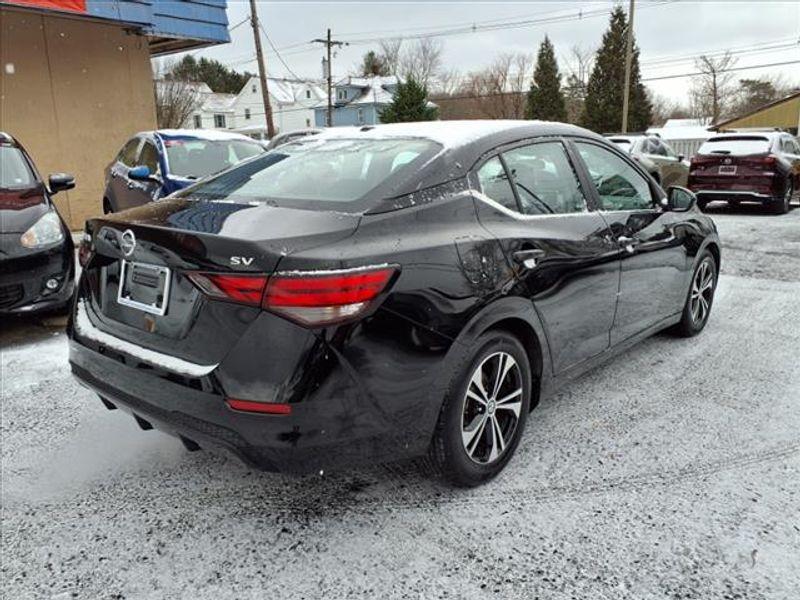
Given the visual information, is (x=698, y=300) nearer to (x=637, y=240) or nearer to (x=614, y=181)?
(x=637, y=240)

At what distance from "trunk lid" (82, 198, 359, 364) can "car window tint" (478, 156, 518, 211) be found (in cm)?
74

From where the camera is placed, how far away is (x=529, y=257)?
9.41 feet

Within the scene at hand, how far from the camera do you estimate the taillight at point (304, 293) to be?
2105mm

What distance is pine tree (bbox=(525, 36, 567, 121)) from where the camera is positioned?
47688mm

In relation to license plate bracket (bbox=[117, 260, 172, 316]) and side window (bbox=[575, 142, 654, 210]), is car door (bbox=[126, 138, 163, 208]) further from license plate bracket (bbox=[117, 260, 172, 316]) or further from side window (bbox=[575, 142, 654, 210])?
side window (bbox=[575, 142, 654, 210])

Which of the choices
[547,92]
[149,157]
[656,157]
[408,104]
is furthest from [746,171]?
[547,92]

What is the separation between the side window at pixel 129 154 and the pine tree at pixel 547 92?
1656 inches

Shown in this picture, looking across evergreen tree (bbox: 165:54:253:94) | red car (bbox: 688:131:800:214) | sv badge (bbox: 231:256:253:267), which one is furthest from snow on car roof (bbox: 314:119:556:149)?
evergreen tree (bbox: 165:54:253:94)

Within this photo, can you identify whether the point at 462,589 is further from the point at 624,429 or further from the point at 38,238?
the point at 38,238

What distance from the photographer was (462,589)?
2193 mm

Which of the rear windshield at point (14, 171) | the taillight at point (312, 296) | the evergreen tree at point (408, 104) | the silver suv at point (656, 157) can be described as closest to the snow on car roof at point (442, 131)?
the taillight at point (312, 296)

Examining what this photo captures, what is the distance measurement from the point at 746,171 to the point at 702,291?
809cm

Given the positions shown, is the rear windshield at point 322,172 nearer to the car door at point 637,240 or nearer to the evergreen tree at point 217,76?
the car door at point 637,240

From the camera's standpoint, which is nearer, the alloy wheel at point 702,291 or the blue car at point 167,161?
the alloy wheel at point 702,291
